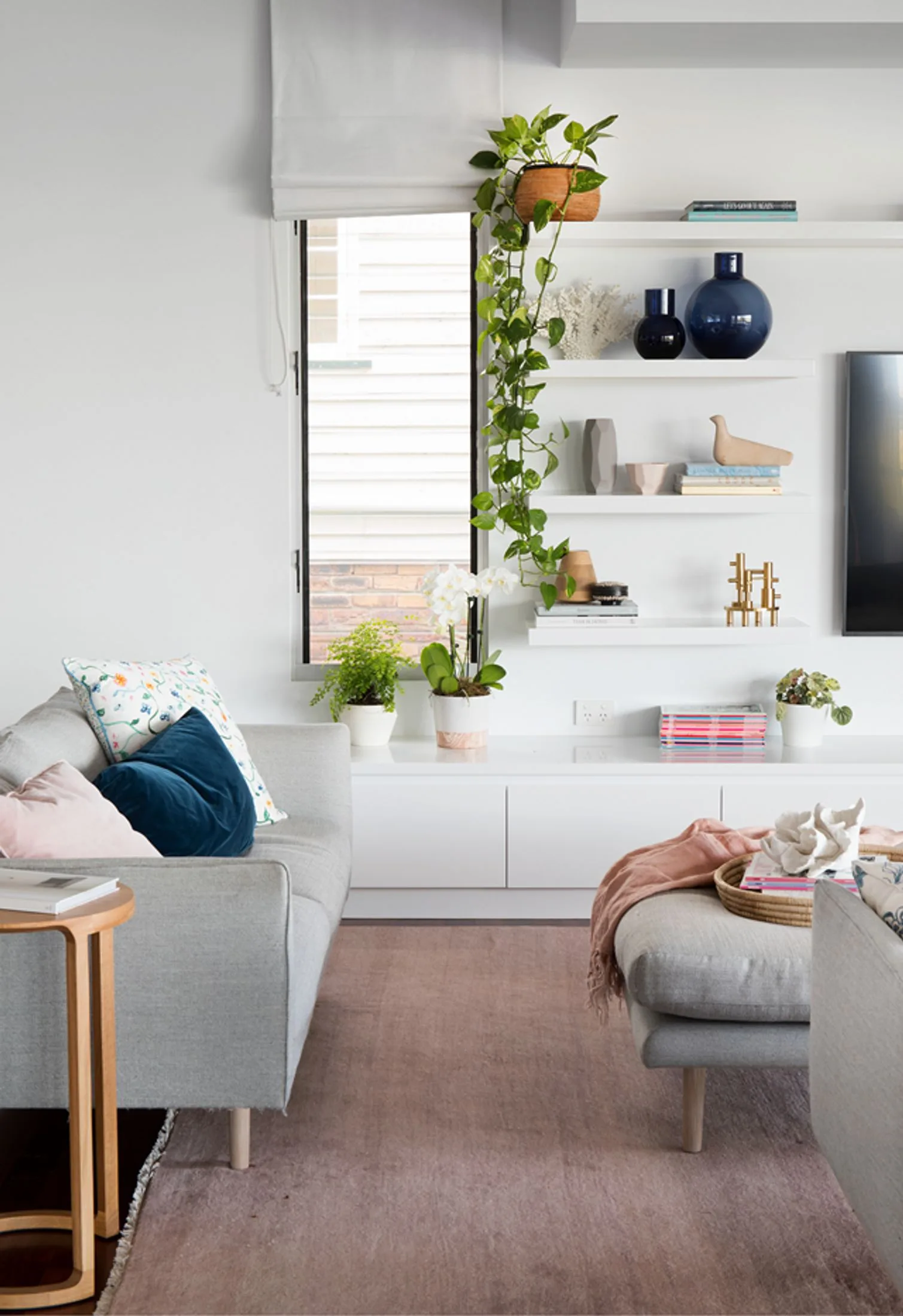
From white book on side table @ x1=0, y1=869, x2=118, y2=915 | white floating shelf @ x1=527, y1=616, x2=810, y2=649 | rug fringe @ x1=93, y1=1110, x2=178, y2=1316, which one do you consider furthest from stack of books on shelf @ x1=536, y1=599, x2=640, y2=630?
white book on side table @ x1=0, y1=869, x2=118, y2=915

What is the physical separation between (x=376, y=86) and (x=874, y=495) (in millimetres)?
2037

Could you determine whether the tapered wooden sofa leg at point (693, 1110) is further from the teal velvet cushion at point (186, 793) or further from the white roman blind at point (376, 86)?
the white roman blind at point (376, 86)

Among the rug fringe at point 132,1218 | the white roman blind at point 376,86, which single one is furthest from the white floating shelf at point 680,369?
the rug fringe at point 132,1218

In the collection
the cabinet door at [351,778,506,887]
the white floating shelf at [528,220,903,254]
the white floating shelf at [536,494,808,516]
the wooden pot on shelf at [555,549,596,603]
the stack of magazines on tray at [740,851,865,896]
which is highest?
the white floating shelf at [528,220,903,254]

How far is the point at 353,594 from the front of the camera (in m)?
4.50

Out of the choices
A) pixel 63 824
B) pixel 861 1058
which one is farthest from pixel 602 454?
pixel 861 1058

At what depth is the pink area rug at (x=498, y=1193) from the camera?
2.11 meters

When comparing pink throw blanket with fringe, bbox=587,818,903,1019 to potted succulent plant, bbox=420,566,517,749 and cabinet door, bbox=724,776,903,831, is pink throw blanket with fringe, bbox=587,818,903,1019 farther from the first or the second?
potted succulent plant, bbox=420,566,517,749

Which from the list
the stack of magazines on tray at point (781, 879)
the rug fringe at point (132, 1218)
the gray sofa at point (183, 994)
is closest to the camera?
the rug fringe at point (132, 1218)

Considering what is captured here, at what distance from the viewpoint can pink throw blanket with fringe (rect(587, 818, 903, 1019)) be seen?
2.79 m

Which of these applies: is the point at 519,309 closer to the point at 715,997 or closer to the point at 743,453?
the point at 743,453

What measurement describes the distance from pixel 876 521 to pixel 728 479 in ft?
1.84

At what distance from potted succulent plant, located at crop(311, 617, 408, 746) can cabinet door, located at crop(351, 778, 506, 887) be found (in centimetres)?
26

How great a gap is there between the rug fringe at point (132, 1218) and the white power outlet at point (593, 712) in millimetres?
2094
